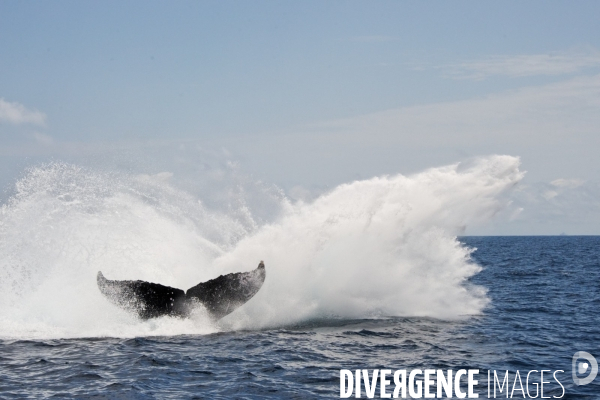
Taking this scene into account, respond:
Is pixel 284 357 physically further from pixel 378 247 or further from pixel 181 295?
pixel 378 247

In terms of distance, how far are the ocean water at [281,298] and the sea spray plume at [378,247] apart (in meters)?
0.04

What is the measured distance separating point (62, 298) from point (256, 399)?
9479 millimetres

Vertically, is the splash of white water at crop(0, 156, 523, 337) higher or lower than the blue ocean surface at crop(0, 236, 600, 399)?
higher

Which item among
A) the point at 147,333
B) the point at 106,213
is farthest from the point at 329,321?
the point at 106,213

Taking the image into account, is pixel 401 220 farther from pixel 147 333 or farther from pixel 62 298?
pixel 62 298

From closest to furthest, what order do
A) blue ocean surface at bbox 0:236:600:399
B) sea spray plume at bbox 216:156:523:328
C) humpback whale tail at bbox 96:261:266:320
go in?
1. blue ocean surface at bbox 0:236:600:399
2. humpback whale tail at bbox 96:261:266:320
3. sea spray plume at bbox 216:156:523:328

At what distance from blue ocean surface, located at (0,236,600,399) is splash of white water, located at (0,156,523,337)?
130 centimetres

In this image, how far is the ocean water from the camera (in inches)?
517

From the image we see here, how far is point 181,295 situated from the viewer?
642 inches

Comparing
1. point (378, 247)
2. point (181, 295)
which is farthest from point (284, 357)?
point (378, 247)

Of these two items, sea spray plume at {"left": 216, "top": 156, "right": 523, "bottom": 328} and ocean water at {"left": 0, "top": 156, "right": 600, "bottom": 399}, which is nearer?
ocean water at {"left": 0, "top": 156, "right": 600, "bottom": 399}

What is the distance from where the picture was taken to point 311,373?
42.2 feet

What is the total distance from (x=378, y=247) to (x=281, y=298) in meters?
3.90

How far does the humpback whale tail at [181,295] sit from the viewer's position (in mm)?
16172
